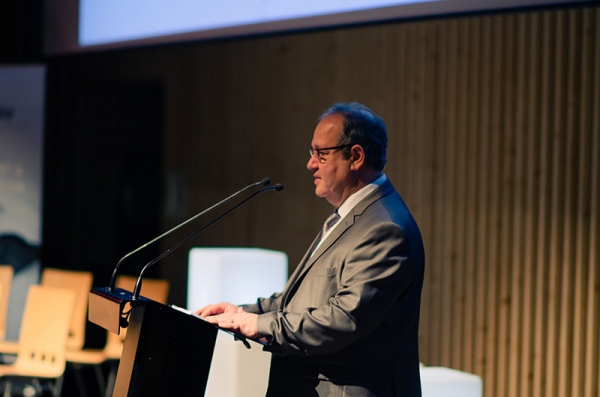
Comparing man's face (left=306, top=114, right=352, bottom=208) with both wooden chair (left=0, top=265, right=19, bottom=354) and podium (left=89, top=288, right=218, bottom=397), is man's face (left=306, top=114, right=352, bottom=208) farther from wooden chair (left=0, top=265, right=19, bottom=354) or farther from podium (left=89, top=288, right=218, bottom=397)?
wooden chair (left=0, top=265, right=19, bottom=354)

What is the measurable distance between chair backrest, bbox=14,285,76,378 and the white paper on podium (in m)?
1.23

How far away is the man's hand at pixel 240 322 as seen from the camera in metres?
1.69

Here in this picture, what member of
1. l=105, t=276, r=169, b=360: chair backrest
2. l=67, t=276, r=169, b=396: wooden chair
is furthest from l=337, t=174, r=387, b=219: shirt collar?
l=105, t=276, r=169, b=360: chair backrest

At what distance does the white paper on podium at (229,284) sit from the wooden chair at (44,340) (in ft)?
4.05

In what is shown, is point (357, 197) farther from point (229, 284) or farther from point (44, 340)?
point (44, 340)

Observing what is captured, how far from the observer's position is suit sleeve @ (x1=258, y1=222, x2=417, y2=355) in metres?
1.61

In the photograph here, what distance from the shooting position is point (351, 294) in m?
1.63

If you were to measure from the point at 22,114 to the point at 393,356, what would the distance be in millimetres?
4847

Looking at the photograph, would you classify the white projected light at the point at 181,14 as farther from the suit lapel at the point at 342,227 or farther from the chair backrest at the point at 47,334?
the chair backrest at the point at 47,334

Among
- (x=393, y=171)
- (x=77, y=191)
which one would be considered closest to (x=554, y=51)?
(x=393, y=171)

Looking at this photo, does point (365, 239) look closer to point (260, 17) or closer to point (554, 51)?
point (260, 17)

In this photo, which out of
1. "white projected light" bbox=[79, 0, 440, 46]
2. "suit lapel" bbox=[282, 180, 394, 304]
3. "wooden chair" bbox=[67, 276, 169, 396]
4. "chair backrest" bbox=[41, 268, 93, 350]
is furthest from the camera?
"chair backrest" bbox=[41, 268, 93, 350]

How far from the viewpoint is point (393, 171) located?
14.9 ft

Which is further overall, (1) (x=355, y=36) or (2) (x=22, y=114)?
(2) (x=22, y=114)
